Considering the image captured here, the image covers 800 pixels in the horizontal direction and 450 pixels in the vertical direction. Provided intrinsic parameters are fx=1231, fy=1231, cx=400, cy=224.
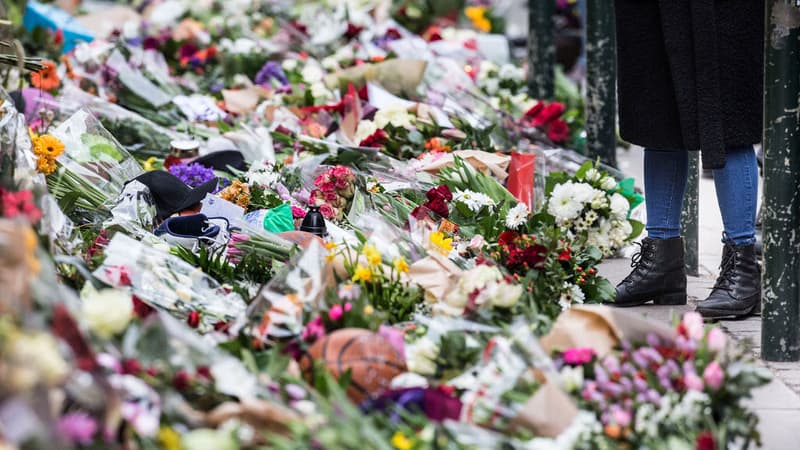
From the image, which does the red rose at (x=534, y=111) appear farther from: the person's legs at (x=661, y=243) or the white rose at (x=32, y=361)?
the white rose at (x=32, y=361)

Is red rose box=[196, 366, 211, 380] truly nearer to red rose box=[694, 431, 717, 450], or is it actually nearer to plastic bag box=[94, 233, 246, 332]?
plastic bag box=[94, 233, 246, 332]

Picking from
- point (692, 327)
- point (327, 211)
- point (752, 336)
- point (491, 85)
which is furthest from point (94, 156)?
point (491, 85)

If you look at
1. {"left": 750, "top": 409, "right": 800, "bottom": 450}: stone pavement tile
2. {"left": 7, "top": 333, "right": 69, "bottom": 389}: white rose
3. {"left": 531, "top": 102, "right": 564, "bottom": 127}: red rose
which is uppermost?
{"left": 531, "top": 102, "right": 564, "bottom": 127}: red rose

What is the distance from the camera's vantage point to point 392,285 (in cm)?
317

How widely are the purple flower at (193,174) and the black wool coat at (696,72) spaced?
1.66 metres

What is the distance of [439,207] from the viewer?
409 cm

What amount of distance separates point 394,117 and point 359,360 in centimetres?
305

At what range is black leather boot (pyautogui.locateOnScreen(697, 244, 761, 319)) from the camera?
153 inches

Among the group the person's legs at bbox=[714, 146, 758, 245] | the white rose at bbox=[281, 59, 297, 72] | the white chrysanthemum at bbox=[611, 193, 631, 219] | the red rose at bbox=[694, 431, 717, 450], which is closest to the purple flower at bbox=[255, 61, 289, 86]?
the white rose at bbox=[281, 59, 297, 72]

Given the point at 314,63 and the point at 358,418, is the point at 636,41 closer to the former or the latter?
the point at 358,418

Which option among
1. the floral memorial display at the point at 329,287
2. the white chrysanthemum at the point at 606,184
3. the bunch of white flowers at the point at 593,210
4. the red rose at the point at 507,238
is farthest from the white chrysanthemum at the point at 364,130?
the red rose at the point at 507,238

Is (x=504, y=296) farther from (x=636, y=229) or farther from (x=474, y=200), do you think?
(x=636, y=229)

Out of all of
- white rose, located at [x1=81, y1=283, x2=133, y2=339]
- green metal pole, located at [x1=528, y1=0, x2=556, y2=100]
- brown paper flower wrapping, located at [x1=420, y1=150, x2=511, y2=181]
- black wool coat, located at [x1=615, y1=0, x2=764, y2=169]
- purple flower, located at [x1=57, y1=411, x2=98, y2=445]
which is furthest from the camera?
green metal pole, located at [x1=528, y1=0, x2=556, y2=100]

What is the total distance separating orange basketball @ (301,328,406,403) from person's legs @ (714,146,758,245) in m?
1.60
